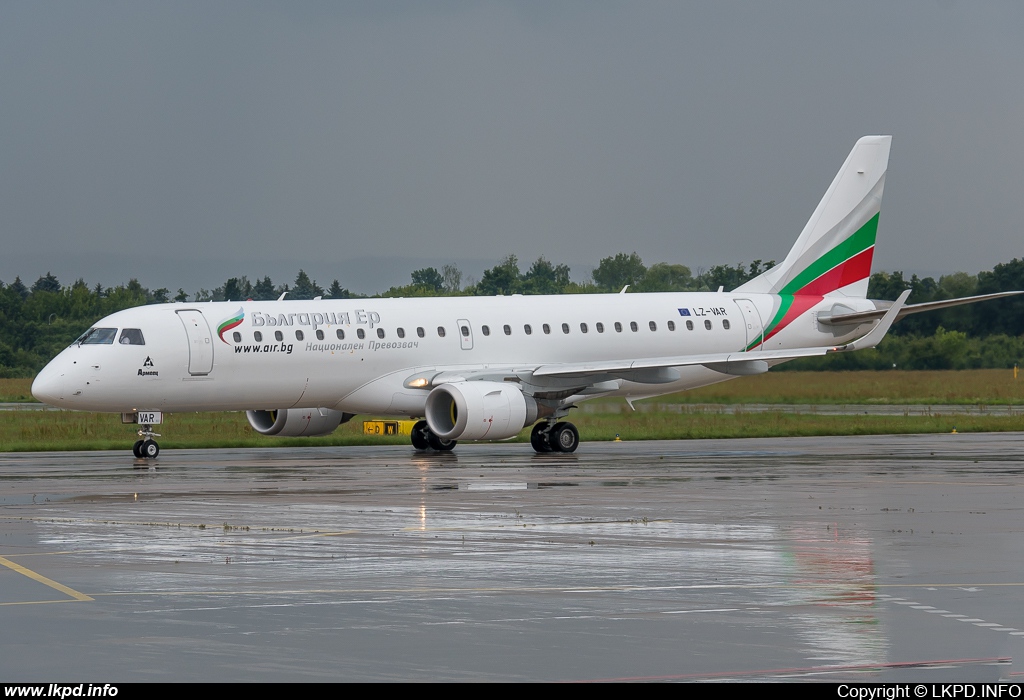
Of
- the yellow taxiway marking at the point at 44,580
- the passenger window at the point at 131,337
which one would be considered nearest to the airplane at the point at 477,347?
the passenger window at the point at 131,337

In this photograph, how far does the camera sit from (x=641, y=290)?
72.2 meters

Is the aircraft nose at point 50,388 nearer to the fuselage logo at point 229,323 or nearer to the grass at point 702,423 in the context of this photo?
the fuselage logo at point 229,323

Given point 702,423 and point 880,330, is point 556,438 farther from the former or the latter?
point 702,423

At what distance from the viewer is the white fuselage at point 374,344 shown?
3553cm

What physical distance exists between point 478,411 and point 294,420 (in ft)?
22.2

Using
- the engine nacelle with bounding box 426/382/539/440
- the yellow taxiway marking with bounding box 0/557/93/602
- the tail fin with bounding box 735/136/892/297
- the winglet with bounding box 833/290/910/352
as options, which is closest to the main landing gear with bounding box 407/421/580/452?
the engine nacelle with bounding box 426/382/539/440

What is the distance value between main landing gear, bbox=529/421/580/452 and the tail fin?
9.22m

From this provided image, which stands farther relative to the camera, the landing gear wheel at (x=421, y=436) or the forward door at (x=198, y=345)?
the landing gear wheel at (x=421, y=436)

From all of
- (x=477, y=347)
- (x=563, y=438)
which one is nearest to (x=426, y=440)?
(x=477, y=347)

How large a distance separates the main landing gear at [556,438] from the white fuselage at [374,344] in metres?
1.70

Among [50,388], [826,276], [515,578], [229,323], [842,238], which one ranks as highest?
[842,238]

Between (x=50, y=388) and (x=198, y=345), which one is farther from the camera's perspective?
(x=198, y=345)

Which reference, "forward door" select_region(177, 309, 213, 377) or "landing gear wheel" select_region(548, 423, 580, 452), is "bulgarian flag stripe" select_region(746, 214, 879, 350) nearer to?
"landing gear wheel" select_region(548, 423, 580, 452)

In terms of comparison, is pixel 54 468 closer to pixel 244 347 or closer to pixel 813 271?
pixel 244 347
